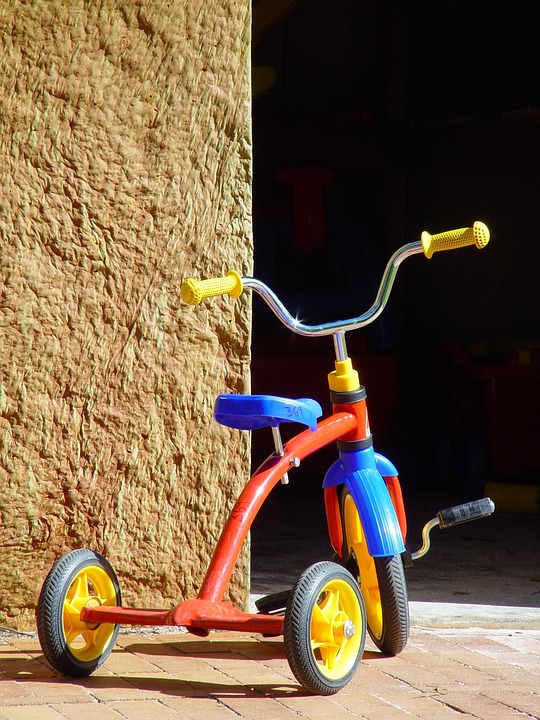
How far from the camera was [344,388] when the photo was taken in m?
3.53

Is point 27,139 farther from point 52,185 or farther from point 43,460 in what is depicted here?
point 43,460

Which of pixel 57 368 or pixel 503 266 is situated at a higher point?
pixel 503 266

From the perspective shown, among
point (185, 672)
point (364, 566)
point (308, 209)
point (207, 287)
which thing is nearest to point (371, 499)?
point (364, 566)

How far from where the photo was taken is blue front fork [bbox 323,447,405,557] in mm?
3359

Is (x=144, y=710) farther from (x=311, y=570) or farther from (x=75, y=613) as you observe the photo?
(x=311, y=570)

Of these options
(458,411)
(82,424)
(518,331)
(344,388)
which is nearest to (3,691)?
(82,424)

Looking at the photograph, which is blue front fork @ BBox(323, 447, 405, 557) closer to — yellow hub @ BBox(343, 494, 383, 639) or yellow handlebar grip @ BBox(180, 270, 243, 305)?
yellow hub @ BBox(343, 494, 383, 639)

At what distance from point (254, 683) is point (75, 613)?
551mm

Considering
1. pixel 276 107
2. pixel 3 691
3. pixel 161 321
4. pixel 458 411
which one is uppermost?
pixel 276 107

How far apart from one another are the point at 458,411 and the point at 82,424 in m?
4.34

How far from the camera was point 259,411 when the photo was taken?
313cm

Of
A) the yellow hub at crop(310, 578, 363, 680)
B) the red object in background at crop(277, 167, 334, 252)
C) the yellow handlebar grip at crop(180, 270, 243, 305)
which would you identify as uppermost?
the red object in background at crop(277, 167, 334, 252)

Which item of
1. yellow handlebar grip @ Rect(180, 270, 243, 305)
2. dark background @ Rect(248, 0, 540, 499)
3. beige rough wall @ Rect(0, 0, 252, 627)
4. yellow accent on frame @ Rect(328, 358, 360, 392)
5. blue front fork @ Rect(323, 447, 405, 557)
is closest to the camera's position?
yellow handlebar grip @ Rect(180, 270, 243, 305)

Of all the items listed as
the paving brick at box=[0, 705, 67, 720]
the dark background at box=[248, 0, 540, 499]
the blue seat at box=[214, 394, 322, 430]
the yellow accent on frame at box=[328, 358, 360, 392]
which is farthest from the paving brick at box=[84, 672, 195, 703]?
the dark background at box=[248, 0, 540, 499]
